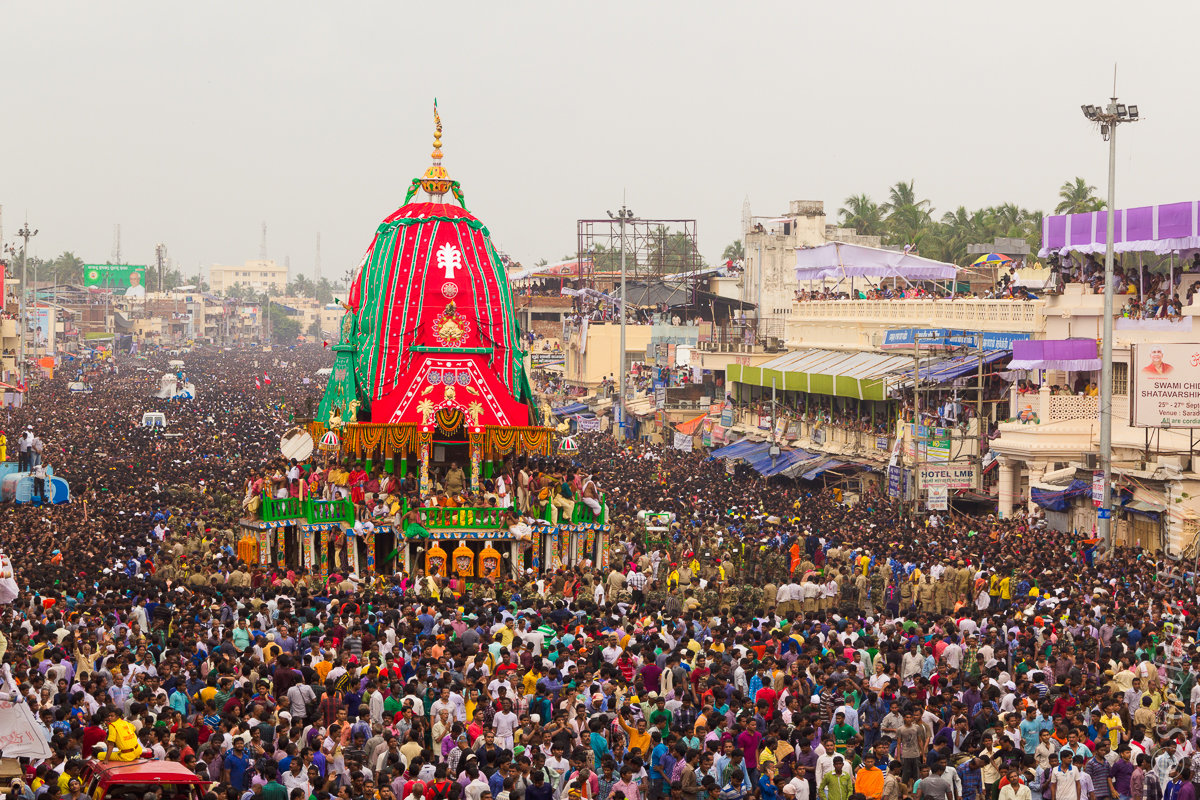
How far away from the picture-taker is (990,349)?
125 ft

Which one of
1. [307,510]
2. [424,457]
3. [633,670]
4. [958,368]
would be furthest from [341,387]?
[633,670]

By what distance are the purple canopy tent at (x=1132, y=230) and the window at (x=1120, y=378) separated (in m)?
2.22

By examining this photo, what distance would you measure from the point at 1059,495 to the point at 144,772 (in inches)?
875

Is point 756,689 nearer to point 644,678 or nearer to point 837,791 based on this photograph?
point 644,678

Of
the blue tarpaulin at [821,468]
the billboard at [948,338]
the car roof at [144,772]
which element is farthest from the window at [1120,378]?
the car roof at [144,772]

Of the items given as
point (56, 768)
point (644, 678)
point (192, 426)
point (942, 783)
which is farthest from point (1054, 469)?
point (192, 426)

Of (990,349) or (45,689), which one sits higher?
(990,349)

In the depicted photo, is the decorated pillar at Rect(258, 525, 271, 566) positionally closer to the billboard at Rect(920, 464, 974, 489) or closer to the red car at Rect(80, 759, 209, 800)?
the billboard at Rect(920, 464, 974, 489)

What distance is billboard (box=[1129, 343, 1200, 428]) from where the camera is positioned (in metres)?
28.2

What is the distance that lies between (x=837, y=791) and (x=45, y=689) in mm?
7133

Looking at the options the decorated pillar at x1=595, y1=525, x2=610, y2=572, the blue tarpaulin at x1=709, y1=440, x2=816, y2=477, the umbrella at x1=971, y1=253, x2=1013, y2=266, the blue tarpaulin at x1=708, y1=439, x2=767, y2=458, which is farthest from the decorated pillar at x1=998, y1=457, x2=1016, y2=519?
the umbrella at x1=971, y1=253, x2=1013, y2=266

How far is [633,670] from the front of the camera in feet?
57.3

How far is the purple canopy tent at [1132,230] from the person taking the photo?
31.6 metres

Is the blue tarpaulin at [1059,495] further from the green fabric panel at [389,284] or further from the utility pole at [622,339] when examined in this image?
the utility pole at [622,339]
